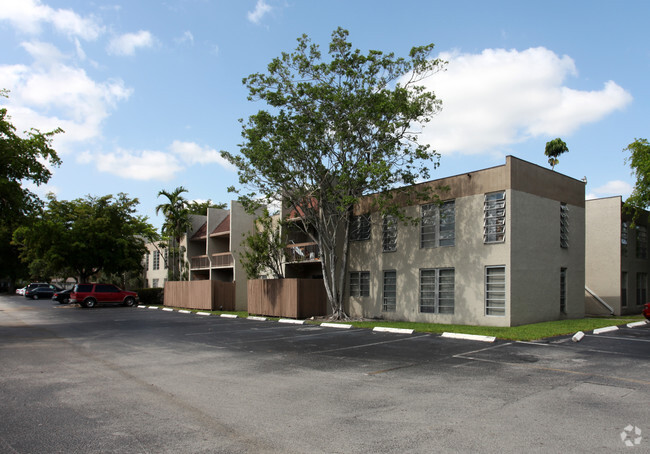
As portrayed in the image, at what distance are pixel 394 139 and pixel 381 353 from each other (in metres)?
12.6

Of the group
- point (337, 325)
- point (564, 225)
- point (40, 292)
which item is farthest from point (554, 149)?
point (40, 292)

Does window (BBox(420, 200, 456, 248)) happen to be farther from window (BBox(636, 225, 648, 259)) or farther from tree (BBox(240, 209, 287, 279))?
window (BBox(636, 225, 648, 259))

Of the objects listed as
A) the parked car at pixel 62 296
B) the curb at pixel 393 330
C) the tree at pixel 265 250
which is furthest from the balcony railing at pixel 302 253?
the parked car at pixel 62 296

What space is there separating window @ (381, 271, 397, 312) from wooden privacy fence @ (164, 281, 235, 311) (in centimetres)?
1403

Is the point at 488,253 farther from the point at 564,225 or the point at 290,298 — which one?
the point at 290,298

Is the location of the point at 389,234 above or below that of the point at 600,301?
above

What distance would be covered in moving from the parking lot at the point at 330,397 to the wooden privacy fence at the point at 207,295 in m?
19.5

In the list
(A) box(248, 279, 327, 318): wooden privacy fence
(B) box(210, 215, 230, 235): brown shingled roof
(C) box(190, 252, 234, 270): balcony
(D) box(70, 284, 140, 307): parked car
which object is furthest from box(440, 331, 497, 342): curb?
(D) box(70, 284, 140, 307): parked car

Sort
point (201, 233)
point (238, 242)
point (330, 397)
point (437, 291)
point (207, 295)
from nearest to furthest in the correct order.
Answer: point (330, 397)
point (437, 291)
point (238, 242)
point (207, 295)
point (201, 233)

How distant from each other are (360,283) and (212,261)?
1602 cm

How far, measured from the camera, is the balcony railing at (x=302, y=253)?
2794 centimetres

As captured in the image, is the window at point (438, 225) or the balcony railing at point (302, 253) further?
the balcony railing at point (302, 253)

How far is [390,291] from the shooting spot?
23625 millimetres

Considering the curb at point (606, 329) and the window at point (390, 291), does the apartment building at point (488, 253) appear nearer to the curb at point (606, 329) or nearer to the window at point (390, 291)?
the window at point (390, 291)
